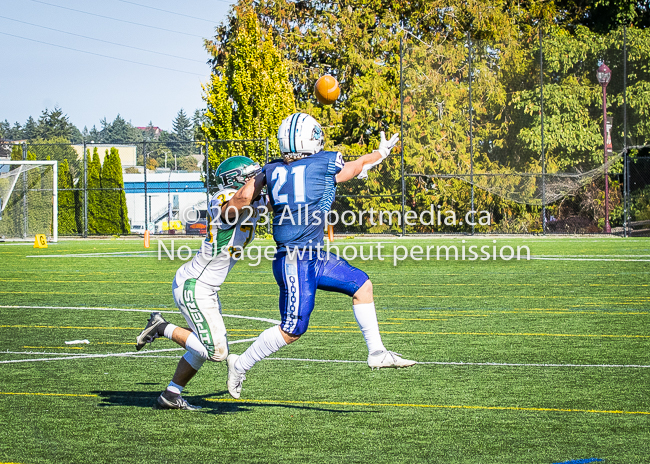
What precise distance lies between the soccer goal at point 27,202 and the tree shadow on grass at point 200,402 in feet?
85.4

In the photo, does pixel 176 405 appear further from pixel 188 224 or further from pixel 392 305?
pixel 188 224

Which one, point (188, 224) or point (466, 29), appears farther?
point (188, 224)

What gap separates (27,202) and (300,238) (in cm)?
2888

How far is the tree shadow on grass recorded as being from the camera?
5.57 metres

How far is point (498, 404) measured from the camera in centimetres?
557

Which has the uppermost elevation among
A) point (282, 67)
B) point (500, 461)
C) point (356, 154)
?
point (282, 67)

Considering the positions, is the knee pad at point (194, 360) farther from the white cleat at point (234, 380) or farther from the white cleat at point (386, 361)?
the white cleat at point (386, 361)

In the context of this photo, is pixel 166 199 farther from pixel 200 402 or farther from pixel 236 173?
pixel 236 173

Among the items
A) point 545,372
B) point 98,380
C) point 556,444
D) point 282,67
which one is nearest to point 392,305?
point 545,372

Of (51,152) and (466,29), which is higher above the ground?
(466,29)

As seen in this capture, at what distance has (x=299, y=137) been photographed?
17.9ft

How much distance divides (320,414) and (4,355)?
12.4 feet

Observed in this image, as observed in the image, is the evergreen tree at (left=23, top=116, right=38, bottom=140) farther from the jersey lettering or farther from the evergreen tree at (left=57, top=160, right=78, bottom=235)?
the jersey lettering

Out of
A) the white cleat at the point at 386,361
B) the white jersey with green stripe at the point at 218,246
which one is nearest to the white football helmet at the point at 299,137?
the white jersey with green stripe at the point at 218,246
